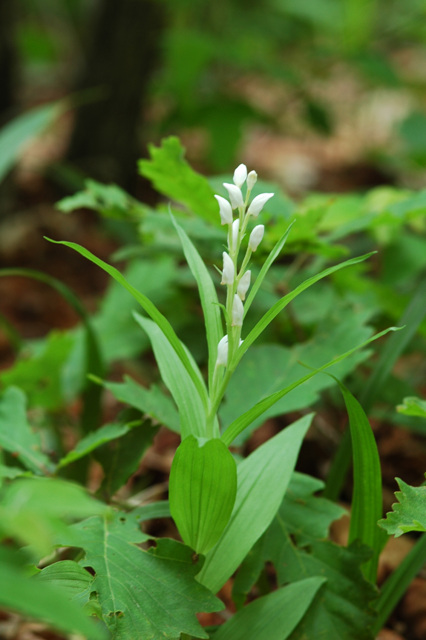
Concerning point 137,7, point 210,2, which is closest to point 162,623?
point 137,7

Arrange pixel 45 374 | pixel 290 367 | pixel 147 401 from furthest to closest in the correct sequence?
pixel 45 374 < pixel 290 367 < pixel 147 401

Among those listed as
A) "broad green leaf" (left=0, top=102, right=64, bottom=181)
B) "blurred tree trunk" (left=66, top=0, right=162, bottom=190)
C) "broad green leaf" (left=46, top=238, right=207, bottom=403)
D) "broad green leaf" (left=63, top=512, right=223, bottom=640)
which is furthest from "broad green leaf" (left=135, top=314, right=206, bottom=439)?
"blurred tree trunk" (left=66, top=0, right=162, bottom=190)

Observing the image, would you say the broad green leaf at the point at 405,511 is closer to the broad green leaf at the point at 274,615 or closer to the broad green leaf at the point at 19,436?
the broad green leaf at the point at 274,615

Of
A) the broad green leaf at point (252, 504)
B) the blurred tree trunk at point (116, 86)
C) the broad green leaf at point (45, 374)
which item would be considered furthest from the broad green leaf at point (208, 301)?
the blurred tree trunk at point (116, 86)

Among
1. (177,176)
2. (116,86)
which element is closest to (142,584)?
(177,176)

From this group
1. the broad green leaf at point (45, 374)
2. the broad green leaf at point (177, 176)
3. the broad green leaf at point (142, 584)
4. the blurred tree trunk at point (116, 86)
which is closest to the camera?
the broad green leaf at point (142, 584)

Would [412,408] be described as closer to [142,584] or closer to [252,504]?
[252,504]

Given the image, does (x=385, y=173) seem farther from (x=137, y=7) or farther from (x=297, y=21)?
(x=137, y=7)
